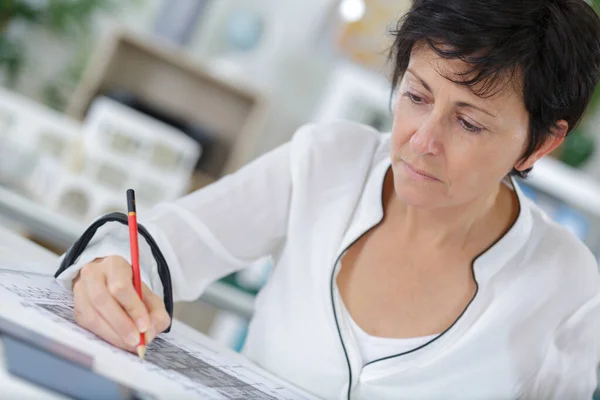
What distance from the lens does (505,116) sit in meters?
0.95

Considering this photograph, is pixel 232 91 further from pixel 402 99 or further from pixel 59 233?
pixel 402 99

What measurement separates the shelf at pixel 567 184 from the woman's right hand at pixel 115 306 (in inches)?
94.8

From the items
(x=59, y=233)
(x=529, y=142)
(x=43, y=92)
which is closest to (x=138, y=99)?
(x=43, y=92)

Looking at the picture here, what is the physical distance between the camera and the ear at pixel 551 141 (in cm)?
101

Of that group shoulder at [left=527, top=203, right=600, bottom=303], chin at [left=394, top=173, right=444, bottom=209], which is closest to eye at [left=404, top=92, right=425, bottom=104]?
chin at [left=394, top=173, right=444, bottom=209]

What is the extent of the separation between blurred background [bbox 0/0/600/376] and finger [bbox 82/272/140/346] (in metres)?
1.76

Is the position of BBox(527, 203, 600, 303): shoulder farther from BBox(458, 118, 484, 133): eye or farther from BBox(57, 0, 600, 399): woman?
BBox(458, 118, 484, 133): eye

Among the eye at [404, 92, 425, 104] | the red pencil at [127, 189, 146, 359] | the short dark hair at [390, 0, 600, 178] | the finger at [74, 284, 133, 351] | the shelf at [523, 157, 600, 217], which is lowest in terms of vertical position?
the finger at [74, 284, 133, 351]

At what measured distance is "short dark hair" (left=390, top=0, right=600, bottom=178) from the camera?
888 millimetres

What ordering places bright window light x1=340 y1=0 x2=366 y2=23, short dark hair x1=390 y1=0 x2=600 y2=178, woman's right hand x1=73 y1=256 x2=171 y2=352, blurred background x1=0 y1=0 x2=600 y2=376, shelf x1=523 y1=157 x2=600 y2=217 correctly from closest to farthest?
1. woman's right hand x1=73 y1=256 x2=171 y2=352
2. short dark hair x1=390 y1=0 x2=600 y2=178
3. blurred background x1=0 y1=0 x2=600 y2=376
4. shelf x1=523 y1=157 x2=600 y2=217
5. bright window light x1=340 y1=0 x2=366 y2=23

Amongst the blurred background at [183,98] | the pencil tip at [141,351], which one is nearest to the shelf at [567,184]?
the blurred background at [183,98]

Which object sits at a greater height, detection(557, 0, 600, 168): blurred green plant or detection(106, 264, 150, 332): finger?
detection(557, 0, 600, 168): blurred green plant

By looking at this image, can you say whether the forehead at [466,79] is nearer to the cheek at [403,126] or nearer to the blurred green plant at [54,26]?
the cheek at [403,126]

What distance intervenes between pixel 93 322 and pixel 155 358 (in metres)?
0.08
